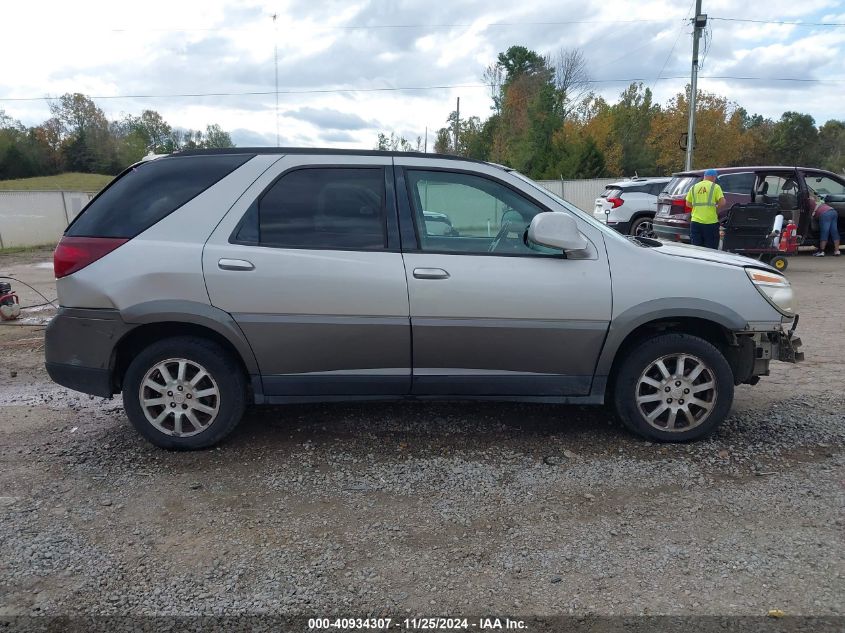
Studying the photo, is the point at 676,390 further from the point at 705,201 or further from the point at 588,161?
the point at 588,161

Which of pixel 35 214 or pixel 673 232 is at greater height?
pixel 35 214

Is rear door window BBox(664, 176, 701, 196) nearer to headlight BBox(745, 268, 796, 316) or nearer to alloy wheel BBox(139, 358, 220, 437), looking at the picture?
headlight BBox(745, 268, 796, 316)

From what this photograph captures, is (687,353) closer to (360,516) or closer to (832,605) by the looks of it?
(832,605)

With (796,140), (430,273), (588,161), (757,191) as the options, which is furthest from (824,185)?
(796,140)

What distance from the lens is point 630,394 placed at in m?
4.19

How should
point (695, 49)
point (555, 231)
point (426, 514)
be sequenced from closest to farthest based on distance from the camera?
point (426, 514) → point (555, 231) → point (695, 49)

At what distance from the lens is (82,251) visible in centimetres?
405

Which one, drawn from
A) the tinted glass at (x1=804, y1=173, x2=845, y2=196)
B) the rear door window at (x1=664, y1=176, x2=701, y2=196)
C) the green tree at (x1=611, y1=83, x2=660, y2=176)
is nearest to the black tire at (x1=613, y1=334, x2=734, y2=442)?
the rear door window at (x1=664, y1=176, x2=701, y2=196)

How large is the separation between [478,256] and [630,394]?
1.33 metres

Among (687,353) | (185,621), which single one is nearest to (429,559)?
(185,621)

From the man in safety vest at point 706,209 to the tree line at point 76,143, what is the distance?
176 ft

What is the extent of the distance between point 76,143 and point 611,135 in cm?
4889

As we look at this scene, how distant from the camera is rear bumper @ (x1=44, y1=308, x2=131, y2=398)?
4.04 metres

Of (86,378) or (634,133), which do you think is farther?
(634,133)
